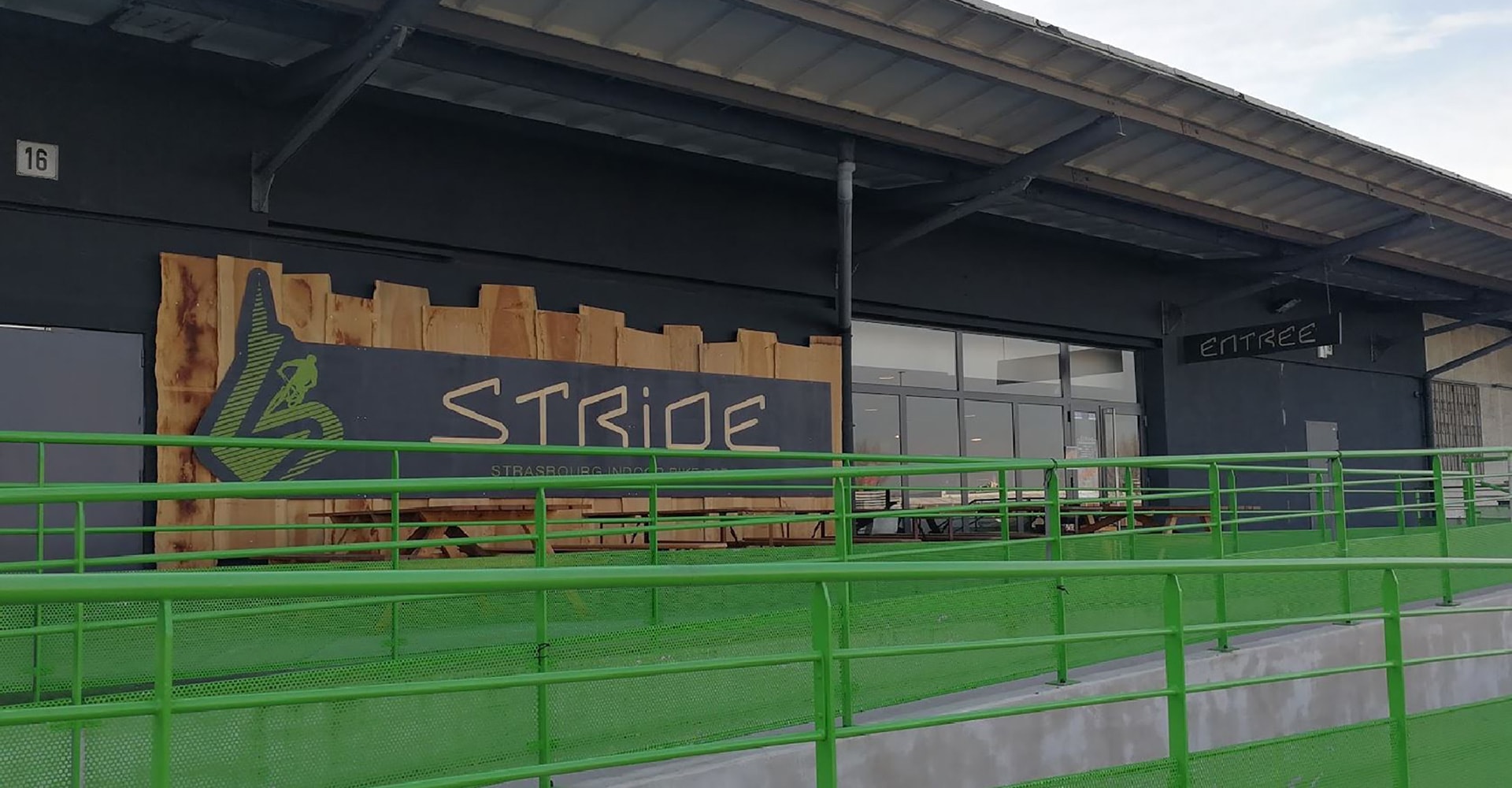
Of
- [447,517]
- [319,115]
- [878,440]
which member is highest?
[319,115]

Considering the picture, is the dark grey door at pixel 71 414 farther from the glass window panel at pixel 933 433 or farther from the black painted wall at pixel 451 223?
the glass window panel at pixel 933 433

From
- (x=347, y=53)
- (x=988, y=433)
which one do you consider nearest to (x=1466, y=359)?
(x=988, y=433)

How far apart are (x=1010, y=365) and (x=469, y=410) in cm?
740

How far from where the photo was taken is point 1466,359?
21.2m

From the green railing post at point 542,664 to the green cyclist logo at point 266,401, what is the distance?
4225 mm

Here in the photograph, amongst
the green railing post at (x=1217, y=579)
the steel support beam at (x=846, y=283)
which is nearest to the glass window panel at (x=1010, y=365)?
the steel support beam at (x=846, y=283)

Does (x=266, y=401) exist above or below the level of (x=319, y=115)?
below

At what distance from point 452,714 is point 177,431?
229 inches

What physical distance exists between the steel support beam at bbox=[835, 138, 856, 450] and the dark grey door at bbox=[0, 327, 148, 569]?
5.81 meters

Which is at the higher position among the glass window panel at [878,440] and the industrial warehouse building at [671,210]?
the industrial warehouse building at [671,210]

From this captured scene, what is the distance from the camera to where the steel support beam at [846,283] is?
11438 mm

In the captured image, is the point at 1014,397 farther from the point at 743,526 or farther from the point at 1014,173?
the point at 743,526

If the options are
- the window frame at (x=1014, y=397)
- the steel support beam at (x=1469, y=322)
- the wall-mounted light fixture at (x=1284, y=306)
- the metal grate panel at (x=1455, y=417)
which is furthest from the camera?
the metal grate panel at (x=1455, y=417)

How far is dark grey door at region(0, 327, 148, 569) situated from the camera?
8445 mm
